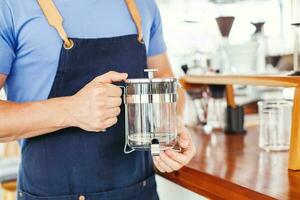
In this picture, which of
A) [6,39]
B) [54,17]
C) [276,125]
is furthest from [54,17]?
[276,125]

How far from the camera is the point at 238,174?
0.95 meters

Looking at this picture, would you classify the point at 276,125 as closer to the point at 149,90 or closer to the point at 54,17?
the point at 149,90

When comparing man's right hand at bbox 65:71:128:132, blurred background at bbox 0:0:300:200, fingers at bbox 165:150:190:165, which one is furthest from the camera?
blurred background at bbox 0:0:300:200

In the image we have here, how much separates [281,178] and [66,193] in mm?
452

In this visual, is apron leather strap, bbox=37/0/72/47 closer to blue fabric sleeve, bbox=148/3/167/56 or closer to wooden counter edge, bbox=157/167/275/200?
blue fabric sleeve, bbox=148/3/167/56

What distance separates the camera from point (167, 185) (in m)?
1.19

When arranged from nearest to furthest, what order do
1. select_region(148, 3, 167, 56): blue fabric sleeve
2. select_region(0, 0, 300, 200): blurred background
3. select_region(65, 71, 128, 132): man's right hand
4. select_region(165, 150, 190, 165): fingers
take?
select_region(65, 71, 128, 132): man's right hand, select_region(165, 150, 190, 165): fingers, select_region(148, 3, 167, 56): blue fabric sleeve, select_region(0, 0, 300, 200): blurred background

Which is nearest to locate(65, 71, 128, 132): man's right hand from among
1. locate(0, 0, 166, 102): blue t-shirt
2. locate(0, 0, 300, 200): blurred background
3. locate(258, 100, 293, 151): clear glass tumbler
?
locate(0, 0, 166, 102): blue t-shirt

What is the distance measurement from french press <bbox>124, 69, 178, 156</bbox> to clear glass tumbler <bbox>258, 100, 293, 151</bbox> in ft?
1.37

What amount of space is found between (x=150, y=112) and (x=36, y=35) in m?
0.28

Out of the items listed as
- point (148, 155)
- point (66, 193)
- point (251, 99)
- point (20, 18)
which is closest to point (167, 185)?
point (148, 155)

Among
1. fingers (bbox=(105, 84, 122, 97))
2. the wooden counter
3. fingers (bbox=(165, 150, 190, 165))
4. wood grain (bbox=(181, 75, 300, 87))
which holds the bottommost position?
the wooden counter

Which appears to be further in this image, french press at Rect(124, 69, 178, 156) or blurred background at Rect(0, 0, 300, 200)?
blurred background at Rect(0, 0, 300, 200)

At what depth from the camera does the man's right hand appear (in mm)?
793
